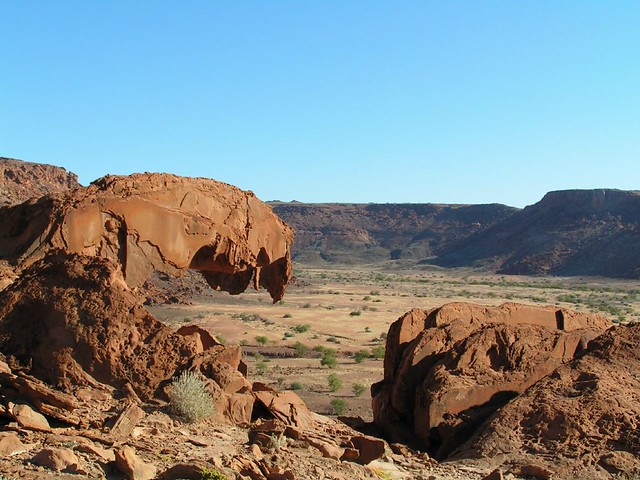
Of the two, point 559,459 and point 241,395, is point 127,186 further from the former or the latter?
point 559,459

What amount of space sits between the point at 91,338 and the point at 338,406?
10.2 meters

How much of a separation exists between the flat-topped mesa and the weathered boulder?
0.70 meters

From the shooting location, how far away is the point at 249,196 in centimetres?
1342

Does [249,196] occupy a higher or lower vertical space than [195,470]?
higher

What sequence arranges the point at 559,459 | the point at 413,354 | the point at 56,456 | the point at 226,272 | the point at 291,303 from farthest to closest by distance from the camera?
the point at 291,303
the point at 226,272
the point at 413,354
the point at 559,459
the point at 56,456

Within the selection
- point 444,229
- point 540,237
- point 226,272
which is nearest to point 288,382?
point 226,272

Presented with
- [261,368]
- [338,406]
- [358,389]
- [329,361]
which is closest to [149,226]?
[338,406]

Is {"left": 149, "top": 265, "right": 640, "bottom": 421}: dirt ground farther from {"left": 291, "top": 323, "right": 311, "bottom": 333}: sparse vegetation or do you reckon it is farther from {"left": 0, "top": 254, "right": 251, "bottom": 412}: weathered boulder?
{"left": 0, "top": 254, "right": 251, "bottom": 412}: weathered boulder

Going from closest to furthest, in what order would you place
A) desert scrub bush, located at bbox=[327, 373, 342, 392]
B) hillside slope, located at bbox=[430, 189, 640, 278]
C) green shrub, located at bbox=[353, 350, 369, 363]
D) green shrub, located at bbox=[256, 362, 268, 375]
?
desert scrub bush, located at bbox=[327, 373, 342, 392] → green shrub, located at bbox=[256, 362, 268, 375] → green shrub, located at bbox=[353, 350, 369, 363] → hillside slope, located at bbox=[430, 189, 640, 278]

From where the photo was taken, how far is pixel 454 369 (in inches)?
457

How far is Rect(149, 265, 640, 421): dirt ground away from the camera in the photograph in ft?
78.1

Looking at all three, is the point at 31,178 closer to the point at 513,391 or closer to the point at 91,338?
the point at 91,338

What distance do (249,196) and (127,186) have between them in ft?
8.12

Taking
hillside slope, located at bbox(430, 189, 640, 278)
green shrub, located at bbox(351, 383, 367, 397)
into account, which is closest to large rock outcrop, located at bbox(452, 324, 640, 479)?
green shrub, located at bbox(351, 383, 367, 397)
